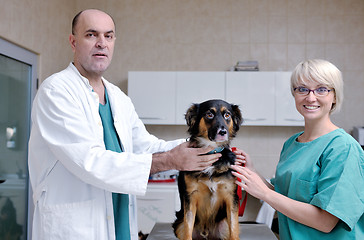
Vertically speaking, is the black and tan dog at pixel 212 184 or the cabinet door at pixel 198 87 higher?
the cabinet door at pixel 198 87

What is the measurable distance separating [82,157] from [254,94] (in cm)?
299

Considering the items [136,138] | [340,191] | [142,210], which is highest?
[136,138]

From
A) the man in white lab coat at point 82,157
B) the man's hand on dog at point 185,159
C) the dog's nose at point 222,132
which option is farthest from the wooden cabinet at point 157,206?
the dog's nose at point 222,132

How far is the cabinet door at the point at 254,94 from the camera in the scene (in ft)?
13.3

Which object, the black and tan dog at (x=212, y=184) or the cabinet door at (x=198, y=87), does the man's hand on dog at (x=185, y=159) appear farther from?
the cabinet door at (x=198, y=87)

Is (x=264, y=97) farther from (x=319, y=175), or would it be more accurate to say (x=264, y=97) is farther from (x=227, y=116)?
(x=319, y=175)

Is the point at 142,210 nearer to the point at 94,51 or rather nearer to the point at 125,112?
the point at 125,112

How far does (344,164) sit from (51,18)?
3543mm

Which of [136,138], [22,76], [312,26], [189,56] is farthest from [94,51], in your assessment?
[312,26]

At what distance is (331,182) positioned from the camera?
1224 millimetres

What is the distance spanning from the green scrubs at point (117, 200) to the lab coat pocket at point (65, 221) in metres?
0.20

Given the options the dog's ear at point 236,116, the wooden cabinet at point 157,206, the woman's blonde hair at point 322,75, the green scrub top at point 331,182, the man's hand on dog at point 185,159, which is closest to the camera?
the green scrub top at point 331,182

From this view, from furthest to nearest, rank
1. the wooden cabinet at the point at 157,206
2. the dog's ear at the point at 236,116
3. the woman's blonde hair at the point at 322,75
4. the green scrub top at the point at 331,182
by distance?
the wooden cabinet at the point at 157,206
the dog's ear at the point at 236,116
the woman's blonde hair at the point at 322,75
the green scrub top at the point at 331,182

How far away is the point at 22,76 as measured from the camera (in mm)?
3338
